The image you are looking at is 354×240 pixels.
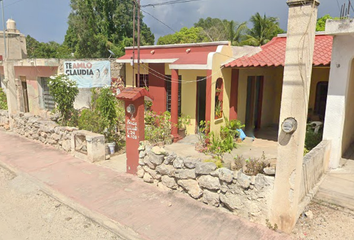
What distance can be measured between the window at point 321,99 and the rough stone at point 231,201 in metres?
8.36

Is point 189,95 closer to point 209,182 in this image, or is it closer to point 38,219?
point 209,182

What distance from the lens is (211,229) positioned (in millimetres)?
4816

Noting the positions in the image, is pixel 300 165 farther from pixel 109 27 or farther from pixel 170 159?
pixel 109 27

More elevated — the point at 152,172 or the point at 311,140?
the point at 311,140

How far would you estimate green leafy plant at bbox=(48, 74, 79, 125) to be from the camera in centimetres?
1027

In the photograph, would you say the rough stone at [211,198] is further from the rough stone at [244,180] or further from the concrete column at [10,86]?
the concrete column at [10,86]

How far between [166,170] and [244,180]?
198cm

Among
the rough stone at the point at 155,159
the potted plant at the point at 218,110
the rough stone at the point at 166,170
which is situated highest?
the potted plant at the point at 218,110

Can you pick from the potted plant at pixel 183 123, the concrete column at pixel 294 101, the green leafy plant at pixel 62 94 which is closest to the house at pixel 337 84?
the concrete column at pixel 294 101

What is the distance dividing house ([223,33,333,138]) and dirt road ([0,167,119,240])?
6.82 m

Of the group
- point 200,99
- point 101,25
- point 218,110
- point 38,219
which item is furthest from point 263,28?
point 38,219

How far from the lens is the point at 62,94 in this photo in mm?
10344

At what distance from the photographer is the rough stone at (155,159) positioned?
634cm

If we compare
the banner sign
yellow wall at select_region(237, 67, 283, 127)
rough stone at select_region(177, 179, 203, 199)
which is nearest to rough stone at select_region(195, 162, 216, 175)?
rough stone at select_region(177, 179, 203, 199)
